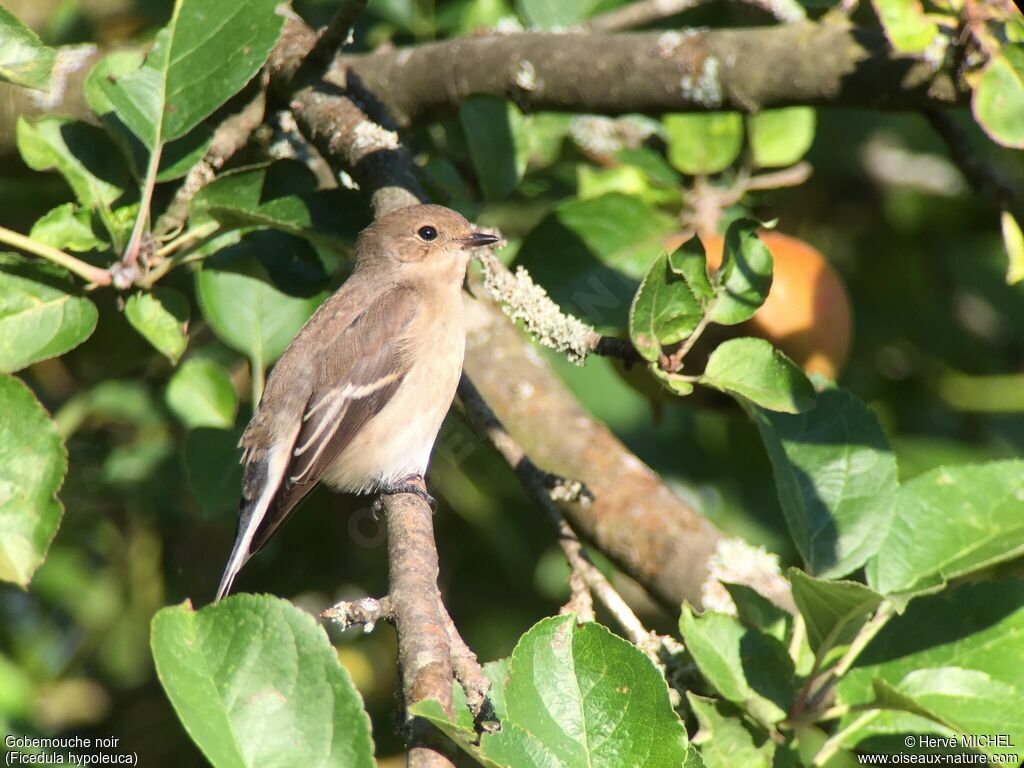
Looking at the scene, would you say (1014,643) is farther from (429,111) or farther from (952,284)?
(952,284)

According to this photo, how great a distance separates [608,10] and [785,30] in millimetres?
1432

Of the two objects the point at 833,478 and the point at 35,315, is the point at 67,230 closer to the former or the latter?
the point at 35,315

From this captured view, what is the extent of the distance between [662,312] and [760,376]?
0.28 m

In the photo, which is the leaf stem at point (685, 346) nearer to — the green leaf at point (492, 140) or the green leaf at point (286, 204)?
the green leaf at point (286, 204)

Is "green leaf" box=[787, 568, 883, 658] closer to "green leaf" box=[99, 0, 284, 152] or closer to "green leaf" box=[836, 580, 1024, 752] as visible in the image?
"green leaf" box=[836, 580, 1024, 752]

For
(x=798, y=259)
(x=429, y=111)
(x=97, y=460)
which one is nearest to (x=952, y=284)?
(x=798, y=259)

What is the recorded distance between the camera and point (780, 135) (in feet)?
13.9

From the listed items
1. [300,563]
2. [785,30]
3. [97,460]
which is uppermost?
[785,30]

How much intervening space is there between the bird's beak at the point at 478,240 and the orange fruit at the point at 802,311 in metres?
0.81

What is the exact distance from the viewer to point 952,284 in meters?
5.60

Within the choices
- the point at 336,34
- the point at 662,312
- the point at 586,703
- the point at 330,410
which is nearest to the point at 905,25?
the point at 662,312

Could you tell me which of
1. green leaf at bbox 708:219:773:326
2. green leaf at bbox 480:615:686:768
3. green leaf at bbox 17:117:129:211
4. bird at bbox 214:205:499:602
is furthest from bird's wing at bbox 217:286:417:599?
green leaf at bbox 480:615:686:768

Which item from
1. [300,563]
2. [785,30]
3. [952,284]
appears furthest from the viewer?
[952,284]

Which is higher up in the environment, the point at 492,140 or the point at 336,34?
the point at 336,34
